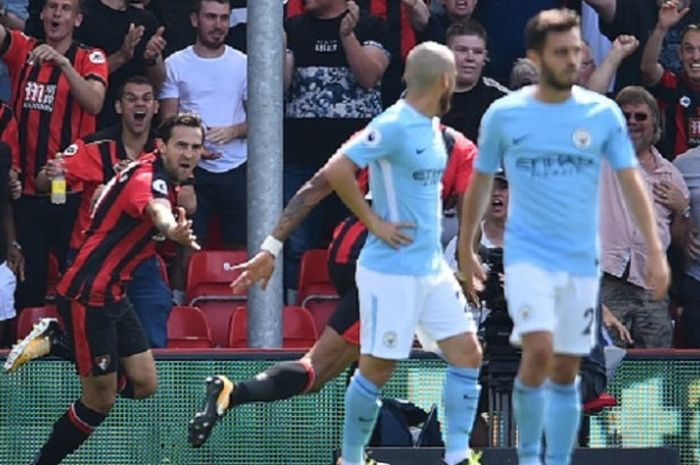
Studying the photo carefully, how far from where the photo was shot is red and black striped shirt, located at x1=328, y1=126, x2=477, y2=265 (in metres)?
10.7

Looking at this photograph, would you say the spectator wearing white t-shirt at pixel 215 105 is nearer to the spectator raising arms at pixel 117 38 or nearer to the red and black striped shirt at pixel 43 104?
the spectator raising arms at pixel 117 38

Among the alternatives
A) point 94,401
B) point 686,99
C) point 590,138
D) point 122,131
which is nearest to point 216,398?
point 94,401

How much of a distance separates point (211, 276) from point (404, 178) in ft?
13.1

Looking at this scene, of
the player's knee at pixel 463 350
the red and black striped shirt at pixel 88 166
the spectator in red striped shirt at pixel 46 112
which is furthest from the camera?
the spectator in red striped shirt at pixel 46 112

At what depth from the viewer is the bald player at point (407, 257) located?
9.73 meters

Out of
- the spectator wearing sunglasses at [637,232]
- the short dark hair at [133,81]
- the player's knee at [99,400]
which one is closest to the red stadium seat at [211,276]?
the short dark hair at [133,81]

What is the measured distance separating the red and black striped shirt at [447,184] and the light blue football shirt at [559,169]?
4.08 ft

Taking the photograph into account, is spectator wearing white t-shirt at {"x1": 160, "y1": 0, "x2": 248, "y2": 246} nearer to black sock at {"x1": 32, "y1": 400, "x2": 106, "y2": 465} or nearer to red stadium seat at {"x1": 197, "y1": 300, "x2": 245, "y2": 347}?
red stadium seat at {"x1": 197, "y1": 300, "x2": 245, "y2": 347}

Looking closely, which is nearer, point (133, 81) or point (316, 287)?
point (133, 81)

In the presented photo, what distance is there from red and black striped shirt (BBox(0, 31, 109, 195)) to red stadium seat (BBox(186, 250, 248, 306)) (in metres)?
1.06

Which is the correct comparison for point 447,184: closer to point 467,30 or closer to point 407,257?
point 407,257

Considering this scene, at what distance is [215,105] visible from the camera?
45.0ft

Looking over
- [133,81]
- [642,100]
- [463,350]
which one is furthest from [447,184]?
[133,81]

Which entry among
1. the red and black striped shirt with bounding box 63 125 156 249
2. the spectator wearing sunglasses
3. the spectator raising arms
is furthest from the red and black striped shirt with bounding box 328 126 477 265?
the spectator raising arms
